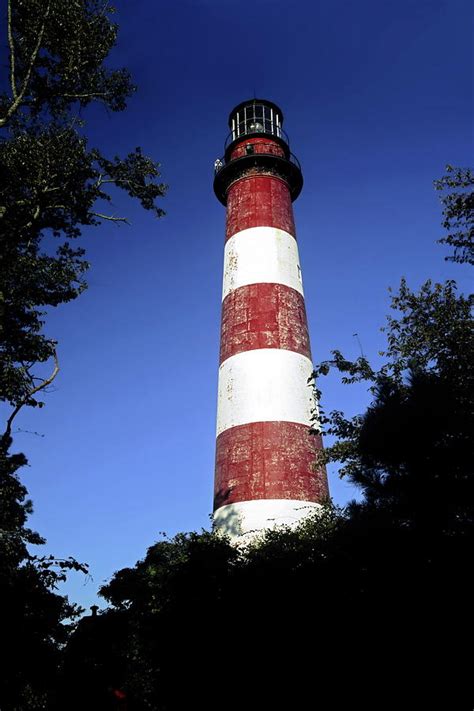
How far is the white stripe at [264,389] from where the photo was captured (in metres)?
18.3

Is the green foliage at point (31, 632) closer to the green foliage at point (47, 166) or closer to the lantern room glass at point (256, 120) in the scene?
the green foliage at point (47, 166)

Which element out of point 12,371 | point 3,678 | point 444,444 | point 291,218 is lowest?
point 3,678

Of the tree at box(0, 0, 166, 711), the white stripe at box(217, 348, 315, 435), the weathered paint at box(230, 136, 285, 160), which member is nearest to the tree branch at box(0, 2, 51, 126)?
the tree at box(0, 0, 166, 711)

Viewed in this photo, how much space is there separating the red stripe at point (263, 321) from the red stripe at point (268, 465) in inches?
133

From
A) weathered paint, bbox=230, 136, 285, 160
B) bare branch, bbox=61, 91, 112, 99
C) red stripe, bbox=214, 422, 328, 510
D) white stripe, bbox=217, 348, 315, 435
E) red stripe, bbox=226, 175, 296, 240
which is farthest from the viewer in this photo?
weathered paint, bbox=230, 136, 285, 160

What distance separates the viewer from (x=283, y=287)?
21016 millimetres

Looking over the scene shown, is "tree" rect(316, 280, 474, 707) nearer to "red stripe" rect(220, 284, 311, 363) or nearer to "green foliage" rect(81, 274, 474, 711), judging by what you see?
"green foliage" rect(81, 274, 474, 711)

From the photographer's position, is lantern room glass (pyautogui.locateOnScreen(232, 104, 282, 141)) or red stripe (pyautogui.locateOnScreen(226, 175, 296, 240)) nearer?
red stripe (pyautogui.locateOnScreen(226, 175, 296, 240))

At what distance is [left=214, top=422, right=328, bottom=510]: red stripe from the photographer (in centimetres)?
1709

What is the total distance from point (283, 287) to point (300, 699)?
48.8 ft

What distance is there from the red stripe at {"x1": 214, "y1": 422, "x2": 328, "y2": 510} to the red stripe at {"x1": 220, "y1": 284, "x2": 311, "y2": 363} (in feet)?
11.1

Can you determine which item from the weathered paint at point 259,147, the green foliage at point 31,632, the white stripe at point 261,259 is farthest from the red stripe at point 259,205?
the green foliage at point 31,632

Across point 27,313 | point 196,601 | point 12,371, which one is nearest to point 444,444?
point 196,601

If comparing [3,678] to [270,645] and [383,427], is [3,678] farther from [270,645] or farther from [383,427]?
[383,427]
